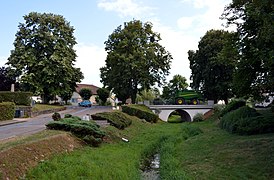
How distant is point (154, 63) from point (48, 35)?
53.2 ft

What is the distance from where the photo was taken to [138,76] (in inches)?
1805

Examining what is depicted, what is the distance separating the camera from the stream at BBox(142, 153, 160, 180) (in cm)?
1257

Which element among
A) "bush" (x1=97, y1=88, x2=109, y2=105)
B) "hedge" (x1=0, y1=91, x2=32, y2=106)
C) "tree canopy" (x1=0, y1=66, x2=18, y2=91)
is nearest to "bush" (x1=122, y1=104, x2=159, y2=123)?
"hedge" (x1=0, y1=91, x2=32, y2=106)

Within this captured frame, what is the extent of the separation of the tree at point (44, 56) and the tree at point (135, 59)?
6.91m

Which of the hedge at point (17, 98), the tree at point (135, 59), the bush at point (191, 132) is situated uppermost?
the tree at point (135, 59)

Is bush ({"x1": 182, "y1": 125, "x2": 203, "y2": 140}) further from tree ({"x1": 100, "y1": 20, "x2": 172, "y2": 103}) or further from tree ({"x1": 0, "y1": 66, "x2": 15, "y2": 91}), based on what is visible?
tree ({"x1": 0, "y1": 66, "x2": 15, "y2": 91})

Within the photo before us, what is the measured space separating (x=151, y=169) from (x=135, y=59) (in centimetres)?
3193

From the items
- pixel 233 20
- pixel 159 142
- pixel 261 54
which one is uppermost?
pixel 233 20

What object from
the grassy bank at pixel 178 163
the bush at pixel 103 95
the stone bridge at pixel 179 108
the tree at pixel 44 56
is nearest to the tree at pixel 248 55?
the grassy bank at pixel 178 163

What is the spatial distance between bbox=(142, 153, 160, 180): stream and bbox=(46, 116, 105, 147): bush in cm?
266

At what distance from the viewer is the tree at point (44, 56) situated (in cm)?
4507

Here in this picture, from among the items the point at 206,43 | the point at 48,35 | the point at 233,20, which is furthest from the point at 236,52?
the point at 48,35

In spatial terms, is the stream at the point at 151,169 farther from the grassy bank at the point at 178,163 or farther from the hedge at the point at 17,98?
the hedge at the point at 17,98

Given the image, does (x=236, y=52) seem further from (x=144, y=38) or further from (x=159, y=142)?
(x=144, y=38)
